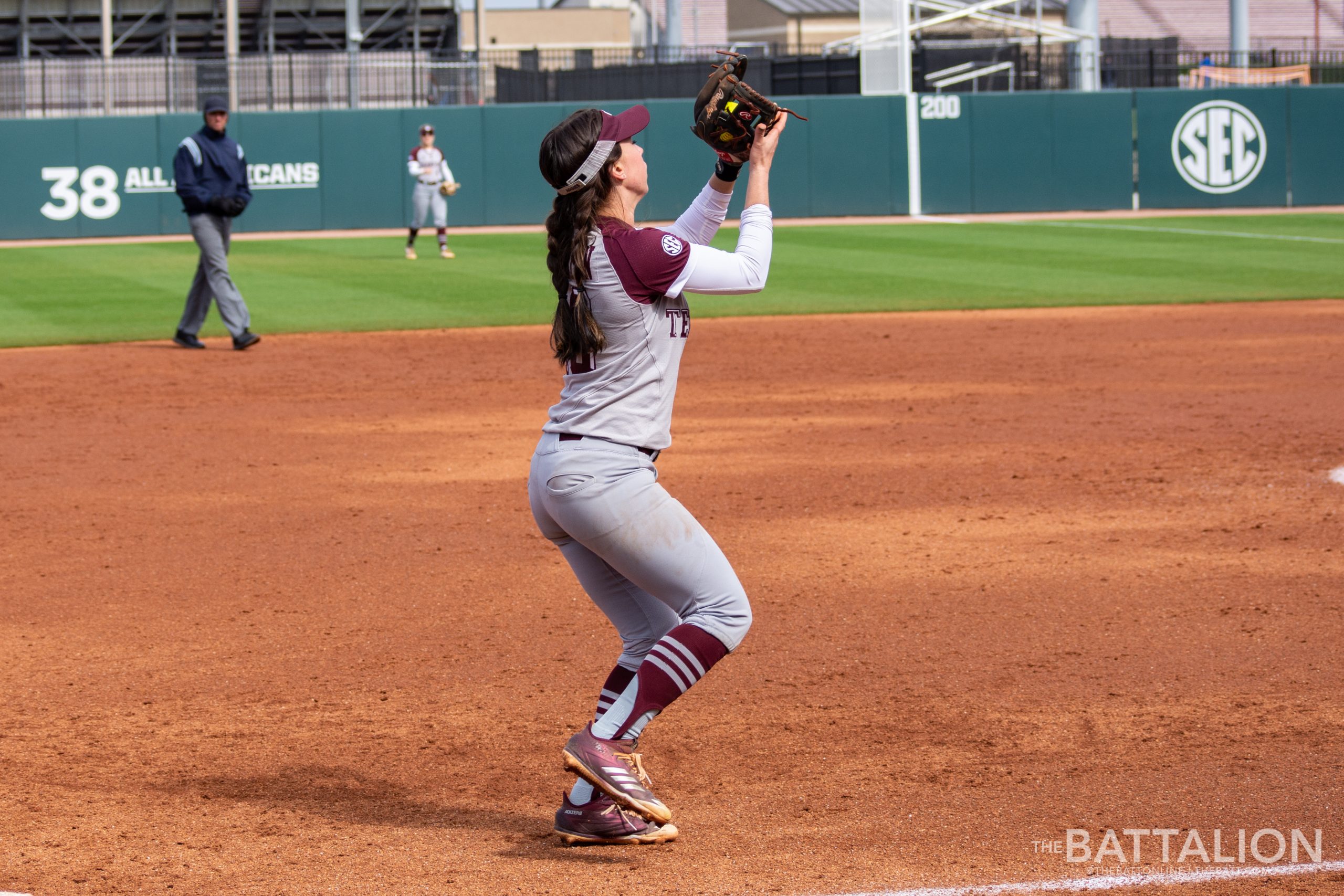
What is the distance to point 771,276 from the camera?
20.2 meters

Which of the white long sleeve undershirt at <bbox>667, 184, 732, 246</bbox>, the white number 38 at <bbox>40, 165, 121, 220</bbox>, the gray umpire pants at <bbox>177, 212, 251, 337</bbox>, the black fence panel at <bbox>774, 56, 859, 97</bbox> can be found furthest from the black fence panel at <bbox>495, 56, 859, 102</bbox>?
the white long sleeve undershirt at <bbox>667, 184, 732, 246</bbox>

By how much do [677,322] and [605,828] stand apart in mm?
1340

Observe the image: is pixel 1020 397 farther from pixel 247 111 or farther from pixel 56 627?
pixel 247 111

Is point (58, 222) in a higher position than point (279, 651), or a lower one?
higher

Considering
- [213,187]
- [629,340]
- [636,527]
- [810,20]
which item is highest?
[810,20]

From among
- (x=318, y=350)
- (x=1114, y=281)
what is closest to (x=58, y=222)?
(x=318, y=350)

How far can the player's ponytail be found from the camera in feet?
12.7

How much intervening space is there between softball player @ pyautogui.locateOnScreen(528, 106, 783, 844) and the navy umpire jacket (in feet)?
33.1

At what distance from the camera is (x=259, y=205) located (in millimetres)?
29547

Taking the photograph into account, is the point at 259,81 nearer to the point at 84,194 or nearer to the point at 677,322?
the point at 84,194

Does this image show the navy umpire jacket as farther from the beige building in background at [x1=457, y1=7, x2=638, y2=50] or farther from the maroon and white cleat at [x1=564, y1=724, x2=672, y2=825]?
the beige building in background at [x1=457, y1=7, x2=638, y2=50]

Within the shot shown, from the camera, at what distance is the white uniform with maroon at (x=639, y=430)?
151 inches

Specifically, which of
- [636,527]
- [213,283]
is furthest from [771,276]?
[636,527]

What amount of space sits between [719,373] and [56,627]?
24.2 feet
